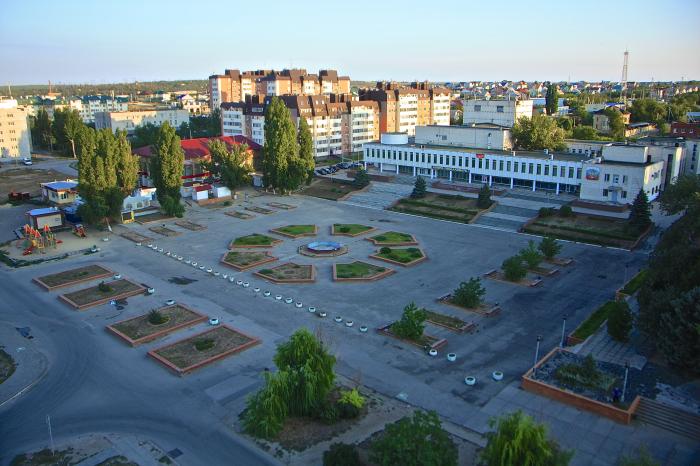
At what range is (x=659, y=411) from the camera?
63.3 feet

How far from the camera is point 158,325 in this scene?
27.4 m

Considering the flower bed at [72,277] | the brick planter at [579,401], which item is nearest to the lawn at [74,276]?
the flower bed at [72,277]

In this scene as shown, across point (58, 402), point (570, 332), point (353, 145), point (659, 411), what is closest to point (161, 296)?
point (58, 402)

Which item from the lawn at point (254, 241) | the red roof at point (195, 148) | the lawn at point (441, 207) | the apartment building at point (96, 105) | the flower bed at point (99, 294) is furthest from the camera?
the apartment building at point (96, 105)

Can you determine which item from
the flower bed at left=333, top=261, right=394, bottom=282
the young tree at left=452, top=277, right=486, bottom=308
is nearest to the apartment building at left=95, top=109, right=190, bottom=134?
the flower bed at left=333, top=261, right=394, bottom=282

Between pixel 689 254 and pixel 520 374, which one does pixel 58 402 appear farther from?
pixel 689 254

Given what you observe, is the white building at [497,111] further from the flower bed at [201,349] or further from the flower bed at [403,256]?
the flower bed at [201,349]

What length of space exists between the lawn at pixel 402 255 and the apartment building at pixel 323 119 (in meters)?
41.8

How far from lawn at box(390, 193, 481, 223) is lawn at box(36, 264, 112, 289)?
27407 mm

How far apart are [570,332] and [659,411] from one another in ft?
23.9

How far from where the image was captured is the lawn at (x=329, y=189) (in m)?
58.7

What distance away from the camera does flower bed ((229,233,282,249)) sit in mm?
40938

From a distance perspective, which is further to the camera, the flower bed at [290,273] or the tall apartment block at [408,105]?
the tall apartment block at [408,105]

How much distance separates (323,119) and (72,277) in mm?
50903
